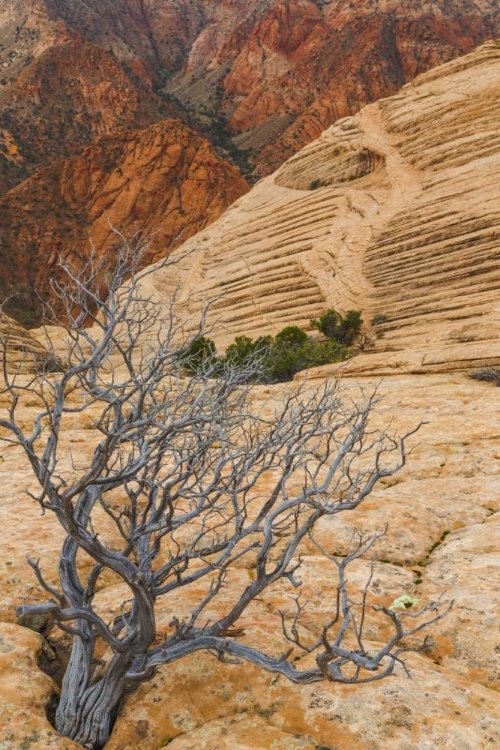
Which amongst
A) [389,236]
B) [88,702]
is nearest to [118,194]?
[389,236]

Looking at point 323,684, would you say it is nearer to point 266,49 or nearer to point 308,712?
point 308,712

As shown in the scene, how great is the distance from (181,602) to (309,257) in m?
33.7

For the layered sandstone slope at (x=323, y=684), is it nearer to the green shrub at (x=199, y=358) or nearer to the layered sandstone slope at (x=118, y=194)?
the green shrub at (x=199, y=358)

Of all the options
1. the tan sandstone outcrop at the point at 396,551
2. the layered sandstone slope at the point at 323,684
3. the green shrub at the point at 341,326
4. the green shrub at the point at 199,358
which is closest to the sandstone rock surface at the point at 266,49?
the tan sandstone outcrop at the point at 396,551

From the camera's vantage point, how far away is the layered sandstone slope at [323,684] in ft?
13.5

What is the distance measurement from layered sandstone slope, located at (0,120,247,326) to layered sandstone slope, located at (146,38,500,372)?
109ft

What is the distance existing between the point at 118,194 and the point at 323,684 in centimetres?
8828

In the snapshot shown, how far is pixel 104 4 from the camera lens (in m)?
161

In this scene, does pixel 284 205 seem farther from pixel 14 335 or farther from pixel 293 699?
pixel 293 699

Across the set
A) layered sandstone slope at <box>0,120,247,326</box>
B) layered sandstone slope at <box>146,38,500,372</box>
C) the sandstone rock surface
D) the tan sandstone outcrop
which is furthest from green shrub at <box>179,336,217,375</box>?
the sandstone rock surface

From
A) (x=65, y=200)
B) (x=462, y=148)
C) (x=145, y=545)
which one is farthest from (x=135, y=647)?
(x=65, y=200)

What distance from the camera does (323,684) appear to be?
15.2ft

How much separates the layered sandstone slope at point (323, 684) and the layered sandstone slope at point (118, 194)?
75704 millimetres

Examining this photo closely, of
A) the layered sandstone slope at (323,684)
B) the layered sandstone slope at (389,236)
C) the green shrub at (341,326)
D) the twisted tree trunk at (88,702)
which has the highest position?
the twisted tree trunk at (88,702)
